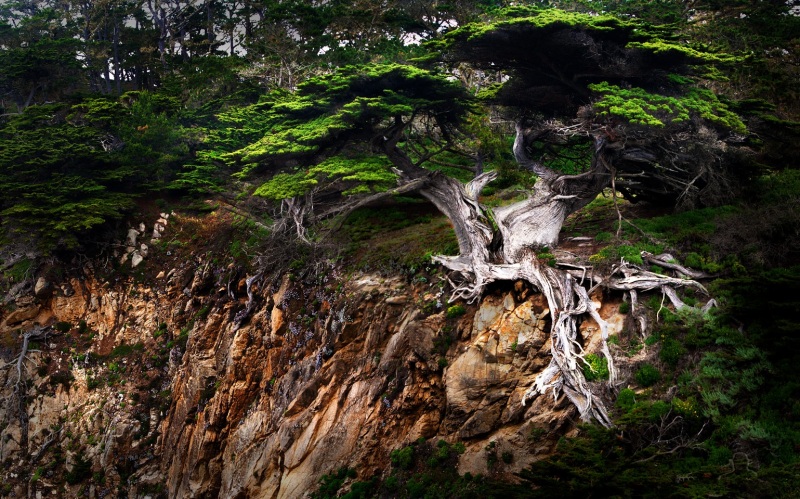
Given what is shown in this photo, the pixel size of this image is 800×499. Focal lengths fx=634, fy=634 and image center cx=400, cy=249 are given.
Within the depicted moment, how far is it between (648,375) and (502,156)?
9.68 m

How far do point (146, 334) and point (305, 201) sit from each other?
7631mm

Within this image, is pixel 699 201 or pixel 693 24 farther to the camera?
pixel 693 24

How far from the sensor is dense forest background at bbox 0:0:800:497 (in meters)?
8.80

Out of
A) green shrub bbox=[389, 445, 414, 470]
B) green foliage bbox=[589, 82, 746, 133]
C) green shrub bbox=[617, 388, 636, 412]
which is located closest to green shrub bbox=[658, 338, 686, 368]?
green shrub bbox=[617, 388, 636, 412]

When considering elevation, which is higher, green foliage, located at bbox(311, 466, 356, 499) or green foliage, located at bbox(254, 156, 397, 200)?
green foliage, located at bbox(254, 156, 397, 200)

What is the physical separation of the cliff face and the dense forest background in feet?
3.05

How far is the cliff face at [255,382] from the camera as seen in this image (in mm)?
11828

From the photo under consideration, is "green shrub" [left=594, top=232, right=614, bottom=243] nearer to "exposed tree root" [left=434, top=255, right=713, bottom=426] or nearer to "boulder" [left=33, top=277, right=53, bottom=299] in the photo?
"exposed tree root" [left=434, top=255, right=713, bottom=426]

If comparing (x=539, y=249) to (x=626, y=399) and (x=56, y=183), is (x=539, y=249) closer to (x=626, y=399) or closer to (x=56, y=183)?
(x=626, y=399)

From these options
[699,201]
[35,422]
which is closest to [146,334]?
[35,422]

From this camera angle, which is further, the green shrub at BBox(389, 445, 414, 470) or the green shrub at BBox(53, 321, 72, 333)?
the green shrub at BBox(53, 321, 72, 333)

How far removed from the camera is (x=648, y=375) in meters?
10.1

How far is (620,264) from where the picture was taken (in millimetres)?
11867

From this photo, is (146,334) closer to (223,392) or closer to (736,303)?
(223,392)
